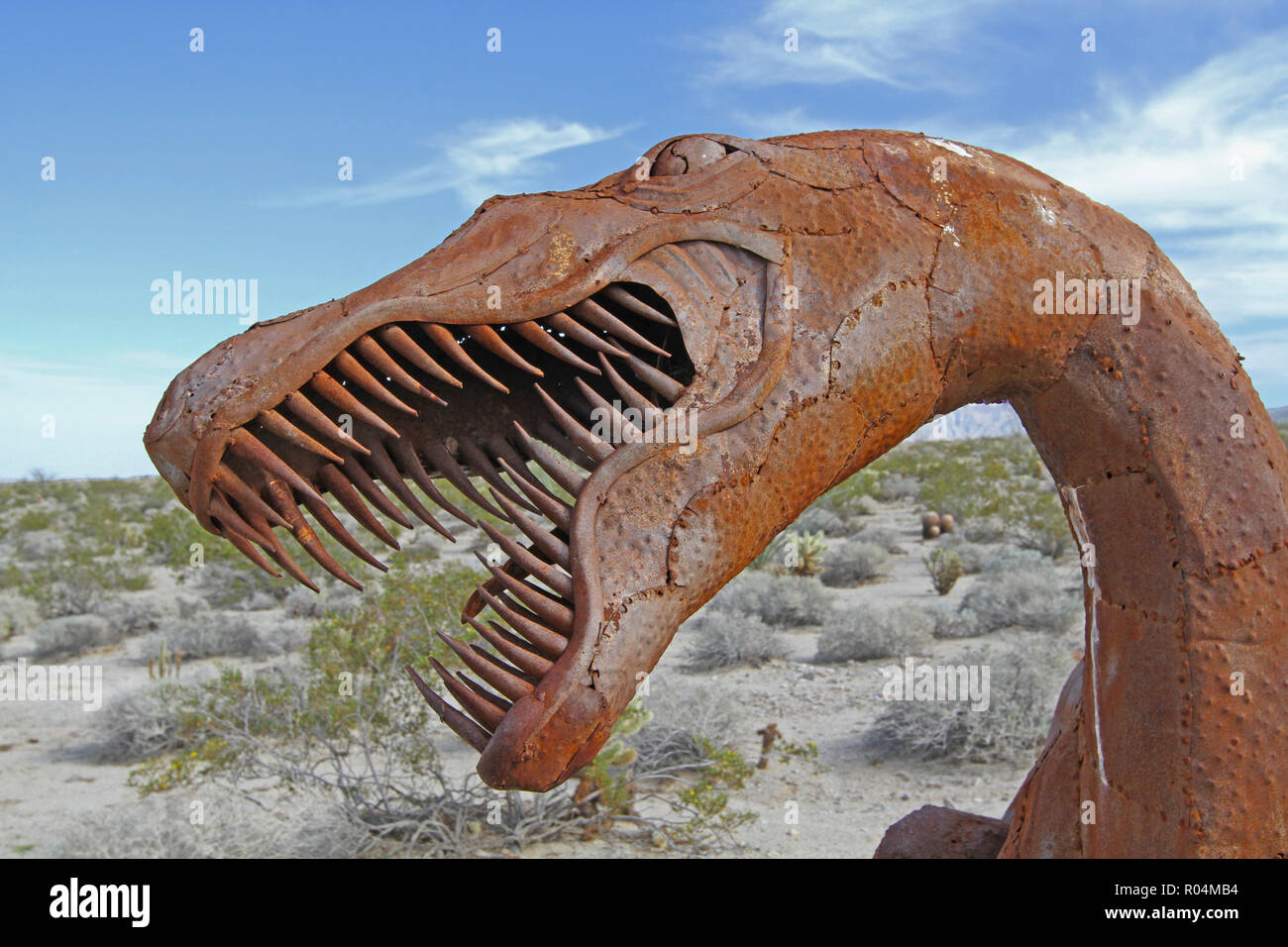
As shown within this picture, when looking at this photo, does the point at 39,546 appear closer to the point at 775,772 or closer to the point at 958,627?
the point at 775,772

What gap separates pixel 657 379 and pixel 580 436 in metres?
0.15

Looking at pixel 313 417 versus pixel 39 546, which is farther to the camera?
pixel 39 546

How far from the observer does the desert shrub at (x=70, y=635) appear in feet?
44.3

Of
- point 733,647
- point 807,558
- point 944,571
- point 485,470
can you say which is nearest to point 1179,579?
point 485,470

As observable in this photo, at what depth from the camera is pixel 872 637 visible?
11555 millimetres

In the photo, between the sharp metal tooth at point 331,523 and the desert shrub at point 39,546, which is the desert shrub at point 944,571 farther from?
the desert shrub at point 39,546

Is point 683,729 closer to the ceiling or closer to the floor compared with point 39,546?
closer to the floor

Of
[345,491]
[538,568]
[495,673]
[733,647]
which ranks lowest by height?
[733,647]

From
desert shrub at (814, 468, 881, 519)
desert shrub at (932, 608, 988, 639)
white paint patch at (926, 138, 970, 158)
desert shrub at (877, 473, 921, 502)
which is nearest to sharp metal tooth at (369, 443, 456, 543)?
white paint patch at (926, 138, 970, 158)

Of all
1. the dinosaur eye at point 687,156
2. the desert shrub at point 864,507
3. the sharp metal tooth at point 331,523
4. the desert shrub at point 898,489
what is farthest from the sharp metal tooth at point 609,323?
the desert shrub at point 898,489

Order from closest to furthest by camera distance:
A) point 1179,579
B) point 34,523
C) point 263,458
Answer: point 263,458 < point 1179,579 < point 34,523

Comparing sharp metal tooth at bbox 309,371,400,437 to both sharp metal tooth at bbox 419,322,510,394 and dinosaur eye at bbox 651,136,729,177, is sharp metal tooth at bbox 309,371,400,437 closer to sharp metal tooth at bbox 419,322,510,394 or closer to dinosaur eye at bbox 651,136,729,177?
sharp metal tooth at bbox 419,322,510,394

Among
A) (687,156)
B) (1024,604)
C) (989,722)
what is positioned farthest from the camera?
(1024,604)

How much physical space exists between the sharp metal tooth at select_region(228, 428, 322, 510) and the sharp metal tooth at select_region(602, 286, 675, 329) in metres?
0.53
